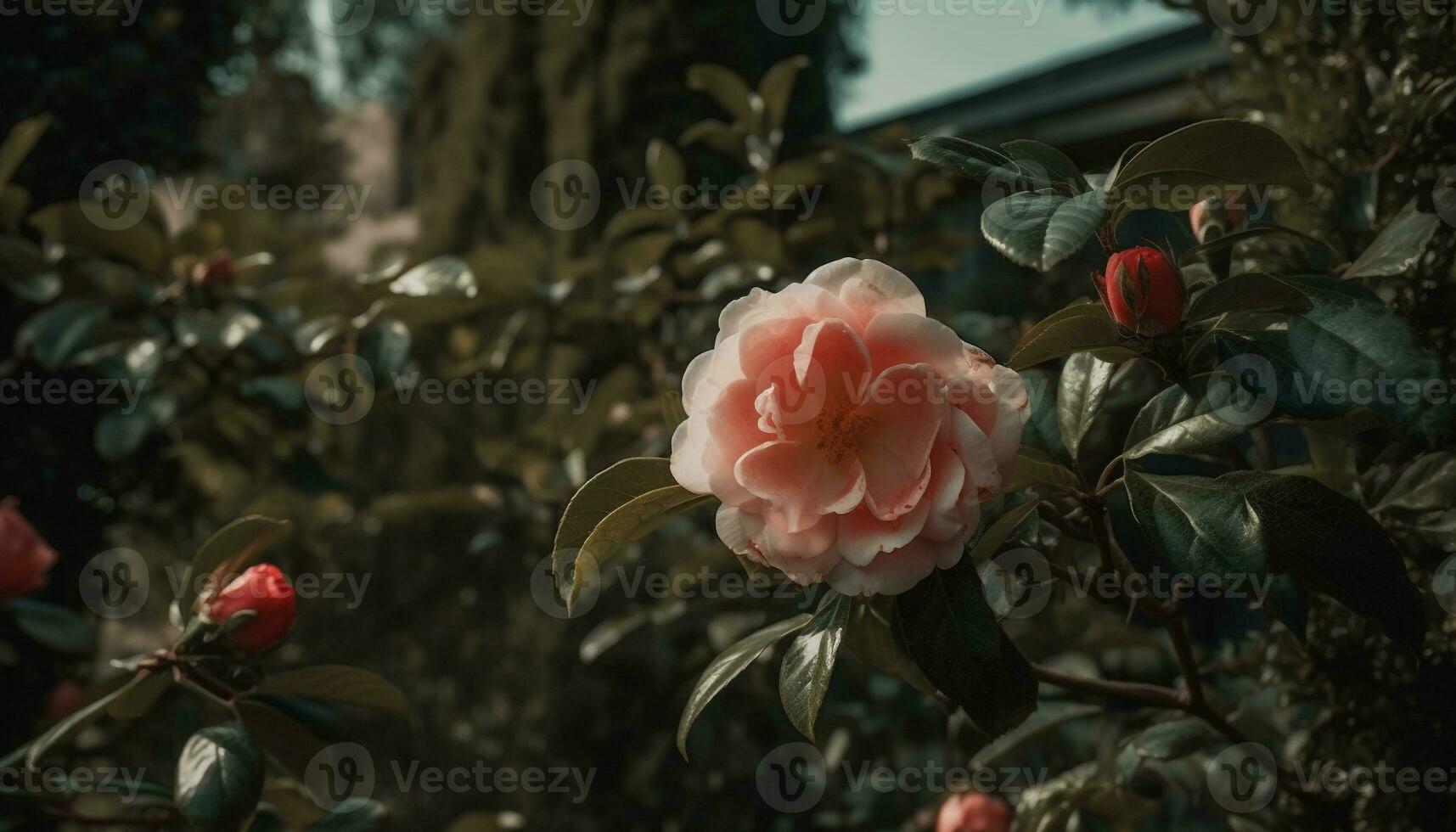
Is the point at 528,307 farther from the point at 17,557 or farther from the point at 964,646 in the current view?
the point at 964,646

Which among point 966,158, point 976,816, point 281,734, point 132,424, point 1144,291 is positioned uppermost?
point 966,158

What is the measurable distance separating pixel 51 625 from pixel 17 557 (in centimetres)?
32

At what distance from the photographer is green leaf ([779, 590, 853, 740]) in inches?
31.1

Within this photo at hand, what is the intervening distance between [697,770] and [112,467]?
1.44m

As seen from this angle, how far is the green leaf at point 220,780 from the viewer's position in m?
0.99

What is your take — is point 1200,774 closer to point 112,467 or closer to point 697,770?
point 697,770

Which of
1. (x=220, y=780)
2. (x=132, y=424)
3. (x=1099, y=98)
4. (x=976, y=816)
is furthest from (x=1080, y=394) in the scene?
(x=1099, y=98)

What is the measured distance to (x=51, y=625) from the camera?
1692 mm

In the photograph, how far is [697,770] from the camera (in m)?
2.54

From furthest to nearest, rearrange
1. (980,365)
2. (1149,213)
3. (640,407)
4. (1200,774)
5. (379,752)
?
(379,752), (1149,213), (640,407), (1200,774), (980,365)

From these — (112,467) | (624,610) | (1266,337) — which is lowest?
(624,610)

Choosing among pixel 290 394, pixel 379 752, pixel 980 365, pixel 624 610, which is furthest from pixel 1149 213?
pixel 379 752

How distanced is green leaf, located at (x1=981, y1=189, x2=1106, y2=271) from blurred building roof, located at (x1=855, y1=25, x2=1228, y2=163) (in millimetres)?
2945

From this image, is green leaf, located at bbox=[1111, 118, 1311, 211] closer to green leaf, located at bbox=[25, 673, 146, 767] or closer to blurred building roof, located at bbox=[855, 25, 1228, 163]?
green leaf, located at bbox=[25, 673, 146, 767]
